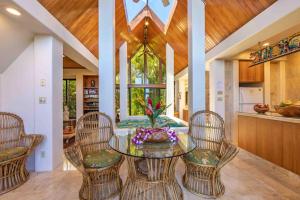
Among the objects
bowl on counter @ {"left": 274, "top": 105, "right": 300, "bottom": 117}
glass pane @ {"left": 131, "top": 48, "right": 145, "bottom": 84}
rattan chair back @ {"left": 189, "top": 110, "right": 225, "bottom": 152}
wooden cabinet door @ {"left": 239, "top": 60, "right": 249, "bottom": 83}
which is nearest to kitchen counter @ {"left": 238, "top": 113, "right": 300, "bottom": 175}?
bowl on counter @ {"left": 274, "top": 105, "right": 300, "bottom": 117}

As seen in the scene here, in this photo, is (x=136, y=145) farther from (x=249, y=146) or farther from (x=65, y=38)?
(x=249, y=146)

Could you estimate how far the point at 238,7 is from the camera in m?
3.29

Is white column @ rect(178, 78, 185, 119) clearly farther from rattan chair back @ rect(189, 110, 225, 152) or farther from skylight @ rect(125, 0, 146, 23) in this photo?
rattan chair back @ rect(189, 110, 225, 152)

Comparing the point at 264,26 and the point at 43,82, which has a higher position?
the point at 264,26

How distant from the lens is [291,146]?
9.52 feet

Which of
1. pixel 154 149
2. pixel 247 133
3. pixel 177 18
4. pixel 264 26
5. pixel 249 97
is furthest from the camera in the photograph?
pixel 177 18

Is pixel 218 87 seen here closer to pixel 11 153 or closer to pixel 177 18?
pixel 177 18

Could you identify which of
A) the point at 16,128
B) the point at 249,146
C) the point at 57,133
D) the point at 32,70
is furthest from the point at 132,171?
the point at 249,146

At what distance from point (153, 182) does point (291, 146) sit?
8.36 ft

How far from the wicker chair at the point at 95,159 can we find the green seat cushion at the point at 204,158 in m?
0.96

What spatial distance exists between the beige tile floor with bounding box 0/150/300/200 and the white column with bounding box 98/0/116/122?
1295 millimetres

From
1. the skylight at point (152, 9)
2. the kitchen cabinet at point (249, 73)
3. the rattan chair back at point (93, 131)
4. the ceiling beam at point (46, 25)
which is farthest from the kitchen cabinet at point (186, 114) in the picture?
the rattan chair back at point (93, 131)

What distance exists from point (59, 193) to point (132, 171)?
119 cm

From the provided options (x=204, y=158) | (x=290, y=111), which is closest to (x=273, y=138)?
(x=290, y=111)
